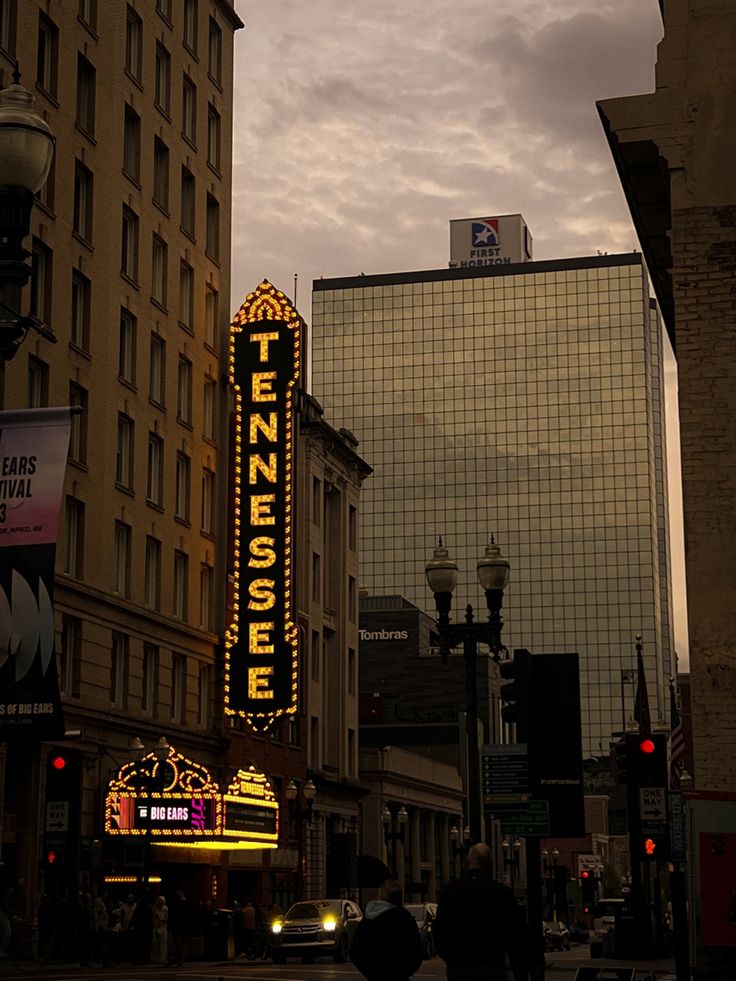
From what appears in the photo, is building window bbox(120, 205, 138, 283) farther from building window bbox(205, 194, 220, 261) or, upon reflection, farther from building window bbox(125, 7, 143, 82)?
building window bbox(205, 194, 220, 261)

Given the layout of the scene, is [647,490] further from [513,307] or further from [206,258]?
[206,258]

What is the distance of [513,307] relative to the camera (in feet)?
621

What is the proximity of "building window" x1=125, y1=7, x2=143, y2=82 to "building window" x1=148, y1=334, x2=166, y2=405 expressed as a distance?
9.00 metres

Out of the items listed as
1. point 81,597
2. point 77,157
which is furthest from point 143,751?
point 77,157

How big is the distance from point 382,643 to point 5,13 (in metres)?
114

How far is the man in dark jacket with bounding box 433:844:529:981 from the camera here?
11641 millimetres

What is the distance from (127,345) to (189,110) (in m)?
12.2

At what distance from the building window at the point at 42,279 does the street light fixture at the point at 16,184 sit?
3128 cm

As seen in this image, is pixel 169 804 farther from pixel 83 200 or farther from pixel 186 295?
pixel 186 295

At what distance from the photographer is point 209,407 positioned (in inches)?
2231

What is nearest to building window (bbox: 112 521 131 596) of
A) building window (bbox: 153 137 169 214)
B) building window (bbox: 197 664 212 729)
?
building window (bbox: 197 664 212 729)

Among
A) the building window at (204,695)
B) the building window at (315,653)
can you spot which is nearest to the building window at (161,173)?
A: the building window at (204,695)

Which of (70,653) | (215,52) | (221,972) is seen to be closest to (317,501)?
(215,52)

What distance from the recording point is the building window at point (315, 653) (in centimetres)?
7375
